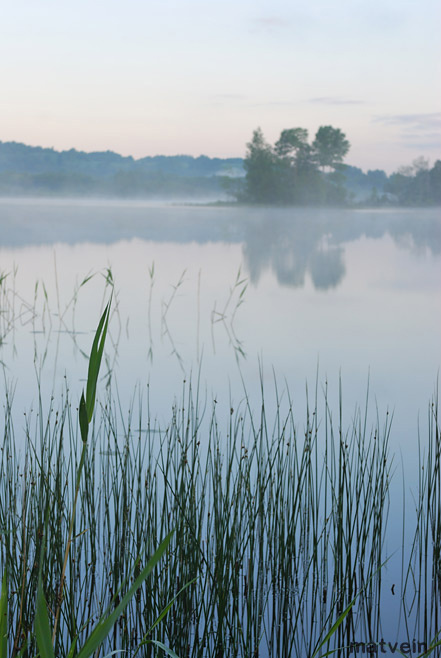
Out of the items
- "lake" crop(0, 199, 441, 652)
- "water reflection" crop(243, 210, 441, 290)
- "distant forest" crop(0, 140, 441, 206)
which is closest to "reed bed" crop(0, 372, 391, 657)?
"lake" crop(0, 199, 441, 652)

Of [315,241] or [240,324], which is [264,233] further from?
[240,324]

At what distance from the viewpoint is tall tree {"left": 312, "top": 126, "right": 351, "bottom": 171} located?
2433 centimetres

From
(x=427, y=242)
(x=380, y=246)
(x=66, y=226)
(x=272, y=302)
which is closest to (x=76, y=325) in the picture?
(x=272, y=302)

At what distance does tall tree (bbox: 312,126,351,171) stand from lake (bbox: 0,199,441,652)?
11326 millimetres

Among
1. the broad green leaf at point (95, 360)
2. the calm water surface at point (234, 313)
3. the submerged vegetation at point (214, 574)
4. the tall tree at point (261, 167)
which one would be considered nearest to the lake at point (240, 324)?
the calm water surface at point (234, 313)

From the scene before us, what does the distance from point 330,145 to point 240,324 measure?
64.4 ft

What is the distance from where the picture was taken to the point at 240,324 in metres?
6.05

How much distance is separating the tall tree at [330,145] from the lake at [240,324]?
11.3 metres

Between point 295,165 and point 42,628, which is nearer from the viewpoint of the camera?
point 42,628

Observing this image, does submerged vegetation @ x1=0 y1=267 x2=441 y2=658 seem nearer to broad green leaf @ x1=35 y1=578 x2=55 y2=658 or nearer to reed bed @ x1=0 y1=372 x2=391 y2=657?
reed bed @ x1=0 y1=372 x2=391 y2=657

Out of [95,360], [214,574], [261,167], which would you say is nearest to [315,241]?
[261,167]

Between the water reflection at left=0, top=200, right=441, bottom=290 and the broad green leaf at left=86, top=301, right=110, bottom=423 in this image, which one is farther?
the water reflection at left=0, top=200, right=441, bottom=290

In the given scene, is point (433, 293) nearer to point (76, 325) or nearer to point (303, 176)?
point (76, 325)

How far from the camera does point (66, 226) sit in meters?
15.8
